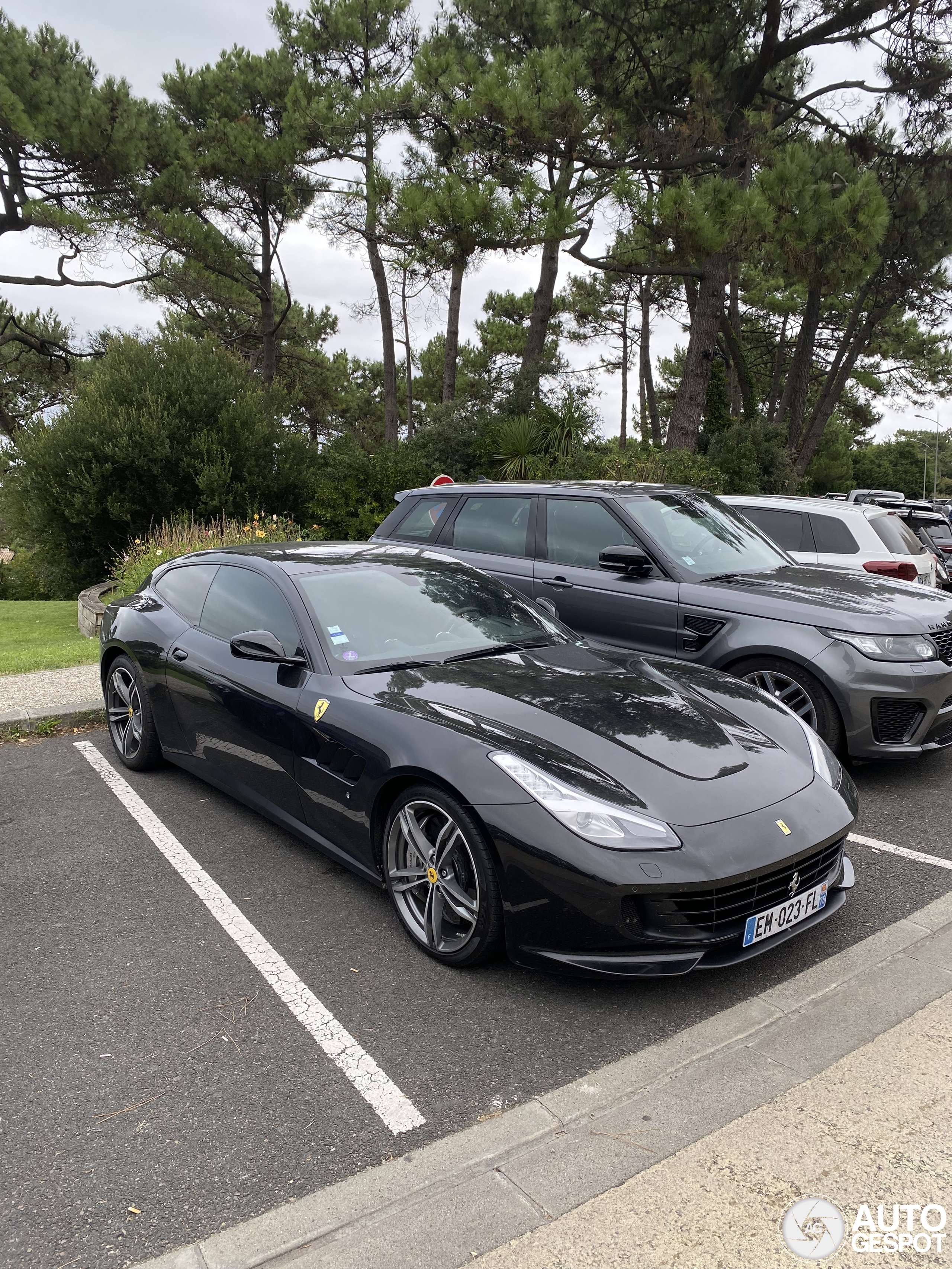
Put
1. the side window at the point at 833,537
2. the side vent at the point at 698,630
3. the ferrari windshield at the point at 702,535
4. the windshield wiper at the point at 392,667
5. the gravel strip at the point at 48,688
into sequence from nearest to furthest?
the windshield wiper at the point at 392,667, the side vent at the point at 698,630, the ferrari windshield at the point at 702,535, the gravel strip at the point at 48,688, the side window at the point at 833,537

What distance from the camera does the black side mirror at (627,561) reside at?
5.81 m

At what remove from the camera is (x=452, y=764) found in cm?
318

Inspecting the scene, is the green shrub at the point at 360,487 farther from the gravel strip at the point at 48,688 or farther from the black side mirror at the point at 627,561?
the black side mirror at the point at 627,561

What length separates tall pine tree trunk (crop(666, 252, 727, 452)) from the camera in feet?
54.7

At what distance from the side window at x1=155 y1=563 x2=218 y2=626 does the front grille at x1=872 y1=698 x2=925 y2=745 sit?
148 inches

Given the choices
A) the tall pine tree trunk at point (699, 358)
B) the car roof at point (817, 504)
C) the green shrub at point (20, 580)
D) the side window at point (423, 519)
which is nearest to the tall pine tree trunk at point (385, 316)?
the tall pine tree trunk at point (699, 358)

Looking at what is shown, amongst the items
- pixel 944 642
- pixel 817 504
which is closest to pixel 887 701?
pixel 944 642

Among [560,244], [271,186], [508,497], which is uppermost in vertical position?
[271,186]

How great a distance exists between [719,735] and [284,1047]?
1905 mm

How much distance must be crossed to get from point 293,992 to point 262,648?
1.46m

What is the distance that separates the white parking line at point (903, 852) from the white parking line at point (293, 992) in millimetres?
2587

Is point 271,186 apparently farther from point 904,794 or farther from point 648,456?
point 904,794

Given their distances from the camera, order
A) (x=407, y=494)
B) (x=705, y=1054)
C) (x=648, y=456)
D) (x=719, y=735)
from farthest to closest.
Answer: (x=648, y=456), (x=407, y=494), (x=719, y=735), (x=705, y=1054)

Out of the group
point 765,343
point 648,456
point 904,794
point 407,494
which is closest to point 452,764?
point 904,794
